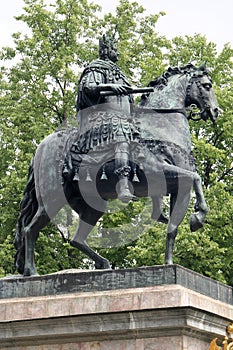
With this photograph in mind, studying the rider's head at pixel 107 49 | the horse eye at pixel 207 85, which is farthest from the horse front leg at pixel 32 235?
the horse eye at pixel 207 85

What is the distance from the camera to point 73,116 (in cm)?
1950

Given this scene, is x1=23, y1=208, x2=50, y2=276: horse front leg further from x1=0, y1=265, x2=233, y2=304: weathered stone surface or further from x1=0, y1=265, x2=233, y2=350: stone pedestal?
x1=0, y1=265, x2=233, y2=350: stone pedestal

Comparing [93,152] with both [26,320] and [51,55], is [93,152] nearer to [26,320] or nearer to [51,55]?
[26,320]

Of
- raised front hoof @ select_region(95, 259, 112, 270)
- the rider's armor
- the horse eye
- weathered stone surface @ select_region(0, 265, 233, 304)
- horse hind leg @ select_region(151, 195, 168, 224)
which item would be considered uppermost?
the horse eye

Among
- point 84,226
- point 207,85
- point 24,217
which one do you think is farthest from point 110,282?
point 207,85

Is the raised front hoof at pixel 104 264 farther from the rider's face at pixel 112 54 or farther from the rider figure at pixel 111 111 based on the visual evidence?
the rider's face at pixel 112 54

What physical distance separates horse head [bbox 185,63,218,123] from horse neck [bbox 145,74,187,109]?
0.32ft

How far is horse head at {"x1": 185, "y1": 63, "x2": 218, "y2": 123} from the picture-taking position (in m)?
11.0

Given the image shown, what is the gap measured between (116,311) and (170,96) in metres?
3.24

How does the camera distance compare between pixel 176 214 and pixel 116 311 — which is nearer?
pixel 116 311

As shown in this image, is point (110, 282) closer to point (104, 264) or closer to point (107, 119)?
point (104, 264)

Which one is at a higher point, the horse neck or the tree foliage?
the tree foliage

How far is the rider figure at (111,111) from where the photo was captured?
10.4 meters

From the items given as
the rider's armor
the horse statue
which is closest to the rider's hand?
the rider's armor
